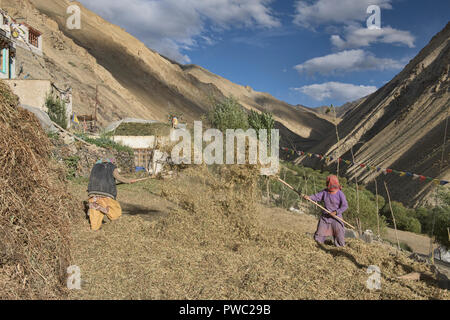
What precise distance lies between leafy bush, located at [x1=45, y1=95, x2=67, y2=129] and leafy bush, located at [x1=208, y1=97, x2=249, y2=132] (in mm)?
8813

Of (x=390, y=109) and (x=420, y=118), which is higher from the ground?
(x=390, y=109)

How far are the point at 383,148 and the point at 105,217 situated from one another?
32.3 metres

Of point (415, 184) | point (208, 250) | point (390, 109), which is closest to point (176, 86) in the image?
point (390, 109)

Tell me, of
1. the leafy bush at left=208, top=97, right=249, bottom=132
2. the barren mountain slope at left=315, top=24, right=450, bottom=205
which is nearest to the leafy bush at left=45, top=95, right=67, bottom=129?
the leafy bush at left=208, top=97, right=249, bottom=132

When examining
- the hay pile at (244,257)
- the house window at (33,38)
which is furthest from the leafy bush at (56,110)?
A: the hay pile at (244,257)

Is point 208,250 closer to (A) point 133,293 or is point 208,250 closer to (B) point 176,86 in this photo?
(A) point 133,293

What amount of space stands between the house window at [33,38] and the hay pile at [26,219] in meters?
23.4

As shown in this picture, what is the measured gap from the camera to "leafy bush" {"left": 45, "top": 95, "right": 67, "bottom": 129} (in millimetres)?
16172

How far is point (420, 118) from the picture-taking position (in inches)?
1310

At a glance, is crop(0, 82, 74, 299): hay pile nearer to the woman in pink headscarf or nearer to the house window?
the woman in pink headscarf

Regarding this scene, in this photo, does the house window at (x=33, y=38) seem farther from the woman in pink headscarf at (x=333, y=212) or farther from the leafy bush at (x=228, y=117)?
the woman in pink headscarf at (x=333, y=212)

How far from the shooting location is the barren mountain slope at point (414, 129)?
77.1 feet

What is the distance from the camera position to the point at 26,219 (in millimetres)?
3496

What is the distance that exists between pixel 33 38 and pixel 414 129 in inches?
1291
